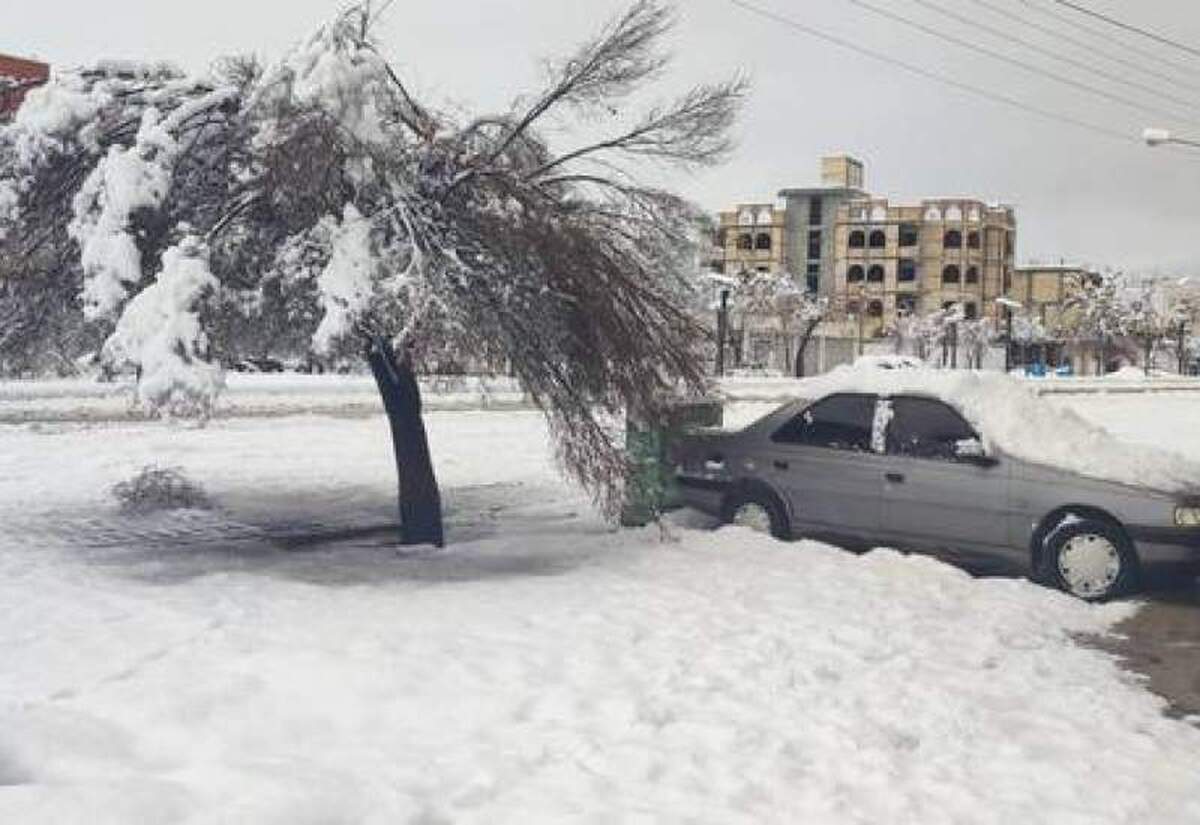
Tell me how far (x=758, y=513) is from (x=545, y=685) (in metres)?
5.23

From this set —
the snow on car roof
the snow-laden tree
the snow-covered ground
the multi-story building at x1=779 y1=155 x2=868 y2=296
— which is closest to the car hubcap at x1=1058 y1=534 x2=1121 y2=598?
the snow-covered ground

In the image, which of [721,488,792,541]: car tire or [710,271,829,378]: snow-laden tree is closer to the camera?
[721,488,792,541]: car tire

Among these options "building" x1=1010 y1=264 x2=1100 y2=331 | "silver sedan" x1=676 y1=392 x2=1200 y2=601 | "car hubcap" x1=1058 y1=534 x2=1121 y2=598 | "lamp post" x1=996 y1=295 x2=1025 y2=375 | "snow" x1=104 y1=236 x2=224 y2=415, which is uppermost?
"building" x1=1010 y1=264 x2=1100 y2=331

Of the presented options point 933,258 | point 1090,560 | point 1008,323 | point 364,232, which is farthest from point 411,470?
point 933,258

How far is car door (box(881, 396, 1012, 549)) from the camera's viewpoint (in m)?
10.1

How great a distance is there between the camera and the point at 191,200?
391 inches

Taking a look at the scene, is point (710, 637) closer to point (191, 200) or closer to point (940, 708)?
point (940, 708)

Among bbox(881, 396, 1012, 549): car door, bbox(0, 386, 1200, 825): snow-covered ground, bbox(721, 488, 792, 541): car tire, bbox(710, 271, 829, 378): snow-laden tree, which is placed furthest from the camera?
bbox(710, 271, 829, 378): snow-laden tree

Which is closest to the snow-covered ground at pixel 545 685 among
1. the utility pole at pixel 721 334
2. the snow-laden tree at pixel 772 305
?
the utility pole at pixel 721 334

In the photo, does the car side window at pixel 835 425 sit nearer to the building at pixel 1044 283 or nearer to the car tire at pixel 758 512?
the car tire at pixel 758 512

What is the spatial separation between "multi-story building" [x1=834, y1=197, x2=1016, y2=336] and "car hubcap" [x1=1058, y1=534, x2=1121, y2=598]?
107 meters

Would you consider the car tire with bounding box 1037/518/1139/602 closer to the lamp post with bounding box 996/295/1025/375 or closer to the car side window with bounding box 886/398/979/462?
the car side window with bounding box 886/398/979/462

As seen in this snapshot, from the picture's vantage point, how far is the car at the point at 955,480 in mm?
9617

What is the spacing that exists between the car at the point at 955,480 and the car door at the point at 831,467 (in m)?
0.01
